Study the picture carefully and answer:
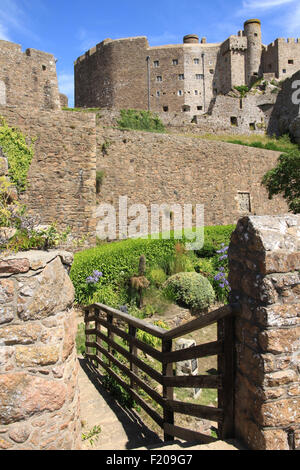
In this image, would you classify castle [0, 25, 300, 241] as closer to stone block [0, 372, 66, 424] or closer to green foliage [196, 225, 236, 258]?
green foliage [196, 225, 236, 258]

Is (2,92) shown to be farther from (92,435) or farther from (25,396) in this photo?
(25,396)

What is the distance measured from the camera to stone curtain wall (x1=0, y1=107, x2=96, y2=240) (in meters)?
10.8

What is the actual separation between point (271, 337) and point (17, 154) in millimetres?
10145

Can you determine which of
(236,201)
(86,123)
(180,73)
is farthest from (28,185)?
(180,73)

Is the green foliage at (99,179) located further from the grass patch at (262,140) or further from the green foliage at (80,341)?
the grass patch at (262,140)

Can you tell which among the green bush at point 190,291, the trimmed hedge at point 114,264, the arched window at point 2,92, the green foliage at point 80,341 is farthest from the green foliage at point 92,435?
the arched window at point 2,92

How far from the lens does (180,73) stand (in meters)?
40.5

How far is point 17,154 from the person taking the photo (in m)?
10.6

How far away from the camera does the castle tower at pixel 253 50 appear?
41438 mm

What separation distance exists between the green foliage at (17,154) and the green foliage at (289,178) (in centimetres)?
861

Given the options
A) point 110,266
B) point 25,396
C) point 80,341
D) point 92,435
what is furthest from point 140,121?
point 25,396
